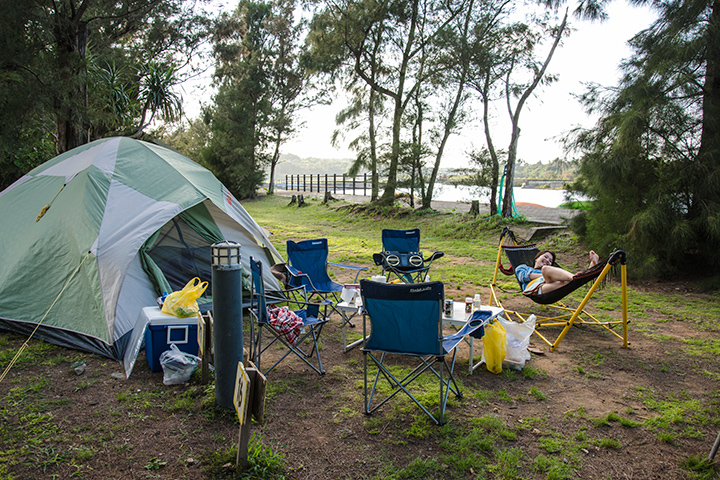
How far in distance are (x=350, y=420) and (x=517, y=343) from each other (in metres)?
1.45

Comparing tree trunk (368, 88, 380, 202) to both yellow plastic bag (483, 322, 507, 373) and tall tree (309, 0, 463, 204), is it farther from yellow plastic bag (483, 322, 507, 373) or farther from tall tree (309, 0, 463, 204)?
yellow plastic bag (483, 322, 507, 373)

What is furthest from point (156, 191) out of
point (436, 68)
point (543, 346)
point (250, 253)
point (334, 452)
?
point (436, 68)

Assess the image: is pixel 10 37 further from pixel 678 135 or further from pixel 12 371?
pixel 678 135

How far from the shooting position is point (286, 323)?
322cm

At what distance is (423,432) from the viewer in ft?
8.03

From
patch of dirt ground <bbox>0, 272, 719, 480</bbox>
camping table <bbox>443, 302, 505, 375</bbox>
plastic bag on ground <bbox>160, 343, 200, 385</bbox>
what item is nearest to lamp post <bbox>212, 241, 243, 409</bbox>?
patch of dirt ground <bbox>0, 272, 719, 480</bbox>

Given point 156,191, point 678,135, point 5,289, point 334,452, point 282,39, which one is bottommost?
point 334,452

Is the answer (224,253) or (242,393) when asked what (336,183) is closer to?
(224,253)

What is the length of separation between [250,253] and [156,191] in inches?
45.3

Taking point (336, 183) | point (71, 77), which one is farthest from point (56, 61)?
point (336, 183)

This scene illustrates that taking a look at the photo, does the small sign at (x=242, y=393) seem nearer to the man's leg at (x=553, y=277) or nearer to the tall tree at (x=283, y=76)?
the man's leg at (x=553, y=277)

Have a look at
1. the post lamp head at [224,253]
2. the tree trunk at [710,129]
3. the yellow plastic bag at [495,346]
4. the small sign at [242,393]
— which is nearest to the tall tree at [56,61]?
the post lamp head at [224,253]

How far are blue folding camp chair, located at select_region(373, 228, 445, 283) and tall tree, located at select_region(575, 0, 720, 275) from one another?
9.46 feet

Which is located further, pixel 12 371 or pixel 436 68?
pixel 436 68
